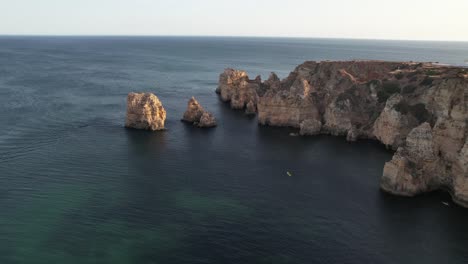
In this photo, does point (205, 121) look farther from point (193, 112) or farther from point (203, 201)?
point (203, 201)

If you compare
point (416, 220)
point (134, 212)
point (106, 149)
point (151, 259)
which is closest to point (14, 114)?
point (106, 149)

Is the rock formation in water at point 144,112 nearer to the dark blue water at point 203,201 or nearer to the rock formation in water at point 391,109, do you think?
the dark blue water at point 203,201

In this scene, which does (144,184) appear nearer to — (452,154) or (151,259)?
(151,259)

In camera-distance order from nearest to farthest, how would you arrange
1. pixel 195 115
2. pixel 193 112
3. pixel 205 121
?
1. pixel 205 121
2. pixel 195 115
3. pixel 193 112

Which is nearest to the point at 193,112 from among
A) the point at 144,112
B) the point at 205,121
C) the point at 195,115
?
the point at 195,115

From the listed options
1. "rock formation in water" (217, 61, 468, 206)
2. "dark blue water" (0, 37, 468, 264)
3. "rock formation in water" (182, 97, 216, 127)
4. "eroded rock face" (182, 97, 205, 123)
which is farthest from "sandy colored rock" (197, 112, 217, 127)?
"rock formation in water" (217, 61, 468, 206)

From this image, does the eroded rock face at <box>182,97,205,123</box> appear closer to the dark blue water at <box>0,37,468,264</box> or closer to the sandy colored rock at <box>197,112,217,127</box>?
the sandy colored rock at <box>197,112,217,127</box>
